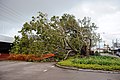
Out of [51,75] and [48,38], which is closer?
[51,75]

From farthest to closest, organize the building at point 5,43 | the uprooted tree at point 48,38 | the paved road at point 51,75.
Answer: the building at point 5,43
the uprooted tree at point 48,38
the paved road at point 51,75

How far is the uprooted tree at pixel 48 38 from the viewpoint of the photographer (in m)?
31.8

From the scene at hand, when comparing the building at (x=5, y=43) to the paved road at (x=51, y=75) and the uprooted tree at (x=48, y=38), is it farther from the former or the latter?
the paved road at (x=51, y=75)

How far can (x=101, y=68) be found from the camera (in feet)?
59.7

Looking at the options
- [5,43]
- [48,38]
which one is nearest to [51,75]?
[48,38]

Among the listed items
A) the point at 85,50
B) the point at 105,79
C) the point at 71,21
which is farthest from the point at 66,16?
the point at 105,79

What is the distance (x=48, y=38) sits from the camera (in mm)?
32562

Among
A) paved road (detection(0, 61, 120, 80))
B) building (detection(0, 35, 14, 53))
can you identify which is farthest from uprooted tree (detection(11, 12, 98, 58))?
paved road (detection(0, 61, 120, 80))

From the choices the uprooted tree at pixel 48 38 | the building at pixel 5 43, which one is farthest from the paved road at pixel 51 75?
the building at pixel 5 43

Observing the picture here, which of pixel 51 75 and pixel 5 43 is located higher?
pixel 5 43

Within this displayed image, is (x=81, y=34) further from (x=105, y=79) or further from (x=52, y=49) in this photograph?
(x=105, y=79)

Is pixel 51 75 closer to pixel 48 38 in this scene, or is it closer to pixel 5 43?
pixel 48 38

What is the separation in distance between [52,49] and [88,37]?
9437mm

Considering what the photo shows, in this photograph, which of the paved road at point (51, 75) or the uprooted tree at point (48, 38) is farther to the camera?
the uprooted tree at point (48, 38)
